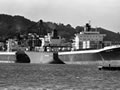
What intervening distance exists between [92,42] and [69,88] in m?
104

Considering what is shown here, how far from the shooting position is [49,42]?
18750 centimetres

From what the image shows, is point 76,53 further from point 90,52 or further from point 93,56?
point 93,56

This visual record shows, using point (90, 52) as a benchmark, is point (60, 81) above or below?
below

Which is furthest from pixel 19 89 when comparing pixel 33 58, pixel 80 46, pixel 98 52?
pixel 80 46

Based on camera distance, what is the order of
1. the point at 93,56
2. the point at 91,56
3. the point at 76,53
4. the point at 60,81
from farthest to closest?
the point at 76,53 → the point at 91,56 → the point at 93,56 → the point at 60,81

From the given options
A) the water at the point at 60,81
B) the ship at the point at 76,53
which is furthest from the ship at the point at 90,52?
the water at the point at 60,81

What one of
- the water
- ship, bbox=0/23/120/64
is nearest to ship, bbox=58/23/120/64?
ship, bbox=0/23/120/64

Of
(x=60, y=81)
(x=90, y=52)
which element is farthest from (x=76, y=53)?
(x=60, y=81)

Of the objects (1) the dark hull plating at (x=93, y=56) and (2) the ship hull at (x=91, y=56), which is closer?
(1) the dark hull plating at (x=93, y=56)

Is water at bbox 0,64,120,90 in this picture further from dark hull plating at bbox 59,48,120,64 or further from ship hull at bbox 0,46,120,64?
ship hull at bbox 0,46,120,64

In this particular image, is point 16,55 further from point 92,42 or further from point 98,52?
point 98,52

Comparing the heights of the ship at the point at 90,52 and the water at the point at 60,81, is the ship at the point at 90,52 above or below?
above

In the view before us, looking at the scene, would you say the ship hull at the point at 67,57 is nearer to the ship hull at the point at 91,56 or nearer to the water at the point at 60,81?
the ship hull at the point at 91,56

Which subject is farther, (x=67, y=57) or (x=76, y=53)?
(x=67, y=57)
